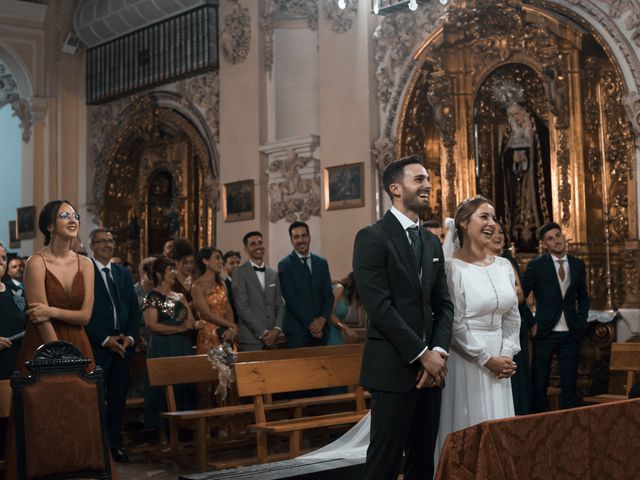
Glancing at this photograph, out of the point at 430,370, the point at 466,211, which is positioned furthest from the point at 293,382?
the point at 430,370

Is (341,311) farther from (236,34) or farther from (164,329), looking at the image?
(236,34)

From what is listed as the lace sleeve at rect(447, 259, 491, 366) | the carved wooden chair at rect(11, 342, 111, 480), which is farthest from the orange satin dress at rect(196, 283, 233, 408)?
the lace sleeve at rect(447, 259, 491, 366)

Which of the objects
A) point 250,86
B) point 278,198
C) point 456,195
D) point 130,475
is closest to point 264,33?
point 250,86

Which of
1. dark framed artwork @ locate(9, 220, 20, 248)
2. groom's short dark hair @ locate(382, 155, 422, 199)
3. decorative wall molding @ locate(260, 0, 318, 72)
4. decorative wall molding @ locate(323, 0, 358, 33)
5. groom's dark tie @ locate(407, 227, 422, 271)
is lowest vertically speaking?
groom's dark tie @ locate(407, 227, 422, 271)

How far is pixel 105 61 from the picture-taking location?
1638cm

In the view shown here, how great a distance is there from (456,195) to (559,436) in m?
7.24

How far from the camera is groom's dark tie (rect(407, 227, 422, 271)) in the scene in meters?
4.38

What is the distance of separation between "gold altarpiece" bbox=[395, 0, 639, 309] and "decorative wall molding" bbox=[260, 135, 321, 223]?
1.53 m

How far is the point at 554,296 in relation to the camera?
820 cm

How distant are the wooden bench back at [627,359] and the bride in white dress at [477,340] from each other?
3.03 metres

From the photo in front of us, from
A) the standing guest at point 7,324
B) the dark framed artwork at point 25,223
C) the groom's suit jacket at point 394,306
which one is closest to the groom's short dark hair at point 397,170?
the groom's suit jacket at point 394,306

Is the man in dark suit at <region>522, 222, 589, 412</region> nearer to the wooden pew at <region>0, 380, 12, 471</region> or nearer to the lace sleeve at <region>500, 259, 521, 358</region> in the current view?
the lace sleeve at <region>500, 259, 521, 358</region>

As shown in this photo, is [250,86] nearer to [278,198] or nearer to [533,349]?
[278,198]

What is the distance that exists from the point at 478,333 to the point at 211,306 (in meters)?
4.24
